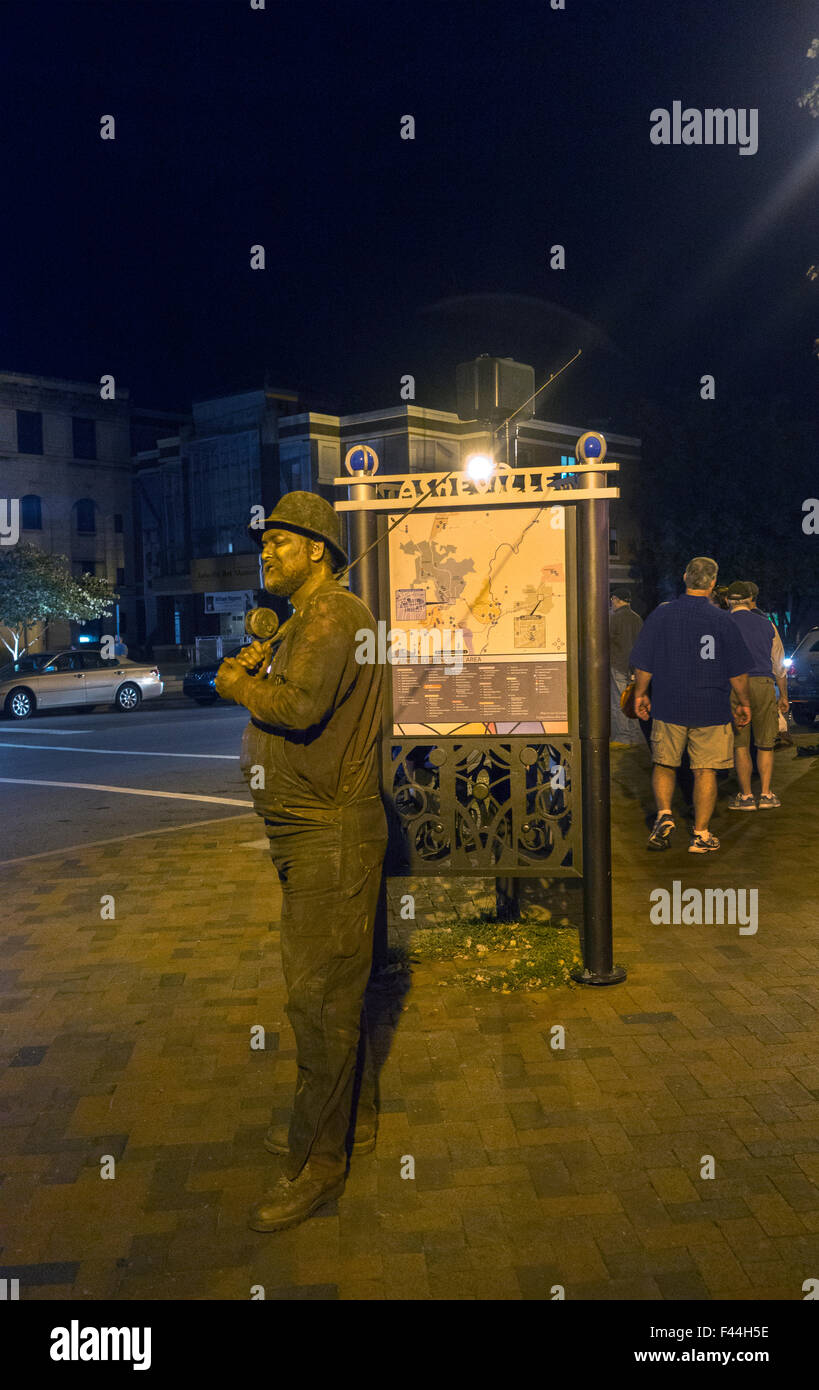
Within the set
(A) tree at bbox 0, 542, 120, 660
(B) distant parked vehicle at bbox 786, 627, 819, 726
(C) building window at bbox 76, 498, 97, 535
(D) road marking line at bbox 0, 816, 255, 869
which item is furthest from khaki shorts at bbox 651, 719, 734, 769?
(C) building window at bbox 76, 498, 97, 535

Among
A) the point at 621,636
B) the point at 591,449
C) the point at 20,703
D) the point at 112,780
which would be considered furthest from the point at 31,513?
the point at 591,449

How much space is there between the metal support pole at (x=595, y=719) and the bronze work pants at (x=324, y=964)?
1.87 metres

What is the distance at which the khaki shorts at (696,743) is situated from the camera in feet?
24.8

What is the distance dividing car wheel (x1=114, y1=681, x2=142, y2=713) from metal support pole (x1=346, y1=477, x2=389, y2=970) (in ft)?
71.2

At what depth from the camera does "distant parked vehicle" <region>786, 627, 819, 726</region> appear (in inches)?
653

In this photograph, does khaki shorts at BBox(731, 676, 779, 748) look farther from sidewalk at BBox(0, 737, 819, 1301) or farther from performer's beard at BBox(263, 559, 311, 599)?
performer's beard at BBox(263, 559, 311, 599)

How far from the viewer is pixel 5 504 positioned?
4412 centimetres

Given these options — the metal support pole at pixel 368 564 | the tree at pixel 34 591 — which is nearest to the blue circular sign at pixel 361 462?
the metal support pole at pixel 368 564

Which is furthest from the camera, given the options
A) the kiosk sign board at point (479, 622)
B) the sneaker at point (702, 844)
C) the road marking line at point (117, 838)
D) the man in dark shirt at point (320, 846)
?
the road marking line at point (117, 838)

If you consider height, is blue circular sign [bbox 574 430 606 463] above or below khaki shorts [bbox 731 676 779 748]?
above

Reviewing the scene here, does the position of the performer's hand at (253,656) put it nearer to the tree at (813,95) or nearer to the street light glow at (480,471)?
the street light glow at (480,471)

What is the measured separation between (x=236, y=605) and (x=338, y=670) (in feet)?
140

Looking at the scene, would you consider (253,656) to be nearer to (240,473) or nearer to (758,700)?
(758,700)
